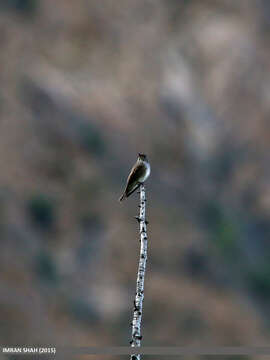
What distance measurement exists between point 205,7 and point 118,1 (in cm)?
671

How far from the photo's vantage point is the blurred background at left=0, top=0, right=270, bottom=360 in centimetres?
4681

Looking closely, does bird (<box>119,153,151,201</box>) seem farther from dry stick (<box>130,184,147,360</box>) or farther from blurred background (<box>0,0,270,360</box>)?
blurred background (<box>0,0,270,360</box>)

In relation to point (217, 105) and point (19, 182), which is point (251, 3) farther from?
point (19, 182)

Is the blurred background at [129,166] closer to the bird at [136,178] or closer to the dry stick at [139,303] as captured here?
the bird at [136,178]

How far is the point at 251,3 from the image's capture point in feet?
212

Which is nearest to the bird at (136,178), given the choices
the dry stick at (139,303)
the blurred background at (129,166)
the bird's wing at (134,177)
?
the bird's wing at (134,177)

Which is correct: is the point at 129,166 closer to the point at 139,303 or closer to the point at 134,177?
the point at 134,177

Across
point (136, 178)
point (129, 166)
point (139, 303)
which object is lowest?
point (139, 303)

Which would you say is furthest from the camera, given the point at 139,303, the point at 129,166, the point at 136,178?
the point at 129,166

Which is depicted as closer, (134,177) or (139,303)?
(139,303)

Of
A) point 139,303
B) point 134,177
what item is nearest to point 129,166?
point 134,177

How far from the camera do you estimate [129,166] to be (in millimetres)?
53562

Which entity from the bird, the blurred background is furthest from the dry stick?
the blurred background

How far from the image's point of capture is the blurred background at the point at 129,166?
154ft
